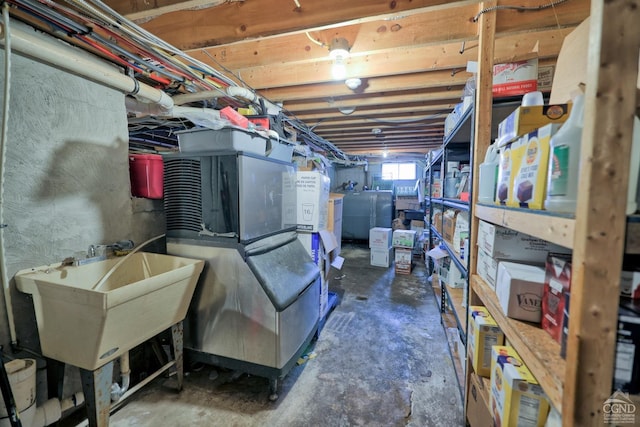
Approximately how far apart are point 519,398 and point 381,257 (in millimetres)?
3938

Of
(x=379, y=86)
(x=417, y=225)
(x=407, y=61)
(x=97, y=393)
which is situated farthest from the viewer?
(x=417, y=225)

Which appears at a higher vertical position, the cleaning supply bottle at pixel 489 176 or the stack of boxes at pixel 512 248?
the cleaning supply bottle at pixel 489 176

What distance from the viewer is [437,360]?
6.82 feet

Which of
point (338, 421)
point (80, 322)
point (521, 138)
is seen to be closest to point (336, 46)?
point (521, 138)

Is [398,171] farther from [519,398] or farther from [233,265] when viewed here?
[519,398]

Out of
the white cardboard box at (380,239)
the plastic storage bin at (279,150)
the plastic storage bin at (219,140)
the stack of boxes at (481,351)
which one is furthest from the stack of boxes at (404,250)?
the plastic storage bin at (219,140)

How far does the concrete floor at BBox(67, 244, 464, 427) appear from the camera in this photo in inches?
60.4

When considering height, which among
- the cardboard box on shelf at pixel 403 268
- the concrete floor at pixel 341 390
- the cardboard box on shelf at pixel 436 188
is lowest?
the concrete floor at pixel 341 390

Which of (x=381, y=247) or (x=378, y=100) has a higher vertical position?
(x=378, y=100)

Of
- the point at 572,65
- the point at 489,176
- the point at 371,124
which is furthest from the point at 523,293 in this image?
the point at 371,124

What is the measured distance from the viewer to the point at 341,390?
177cm

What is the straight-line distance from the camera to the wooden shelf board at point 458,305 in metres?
1.71

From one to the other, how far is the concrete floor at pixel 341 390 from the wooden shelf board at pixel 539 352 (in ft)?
3.29

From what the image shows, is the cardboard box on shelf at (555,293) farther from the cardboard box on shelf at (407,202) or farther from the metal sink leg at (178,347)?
the cardboard box on shelf at (407,202)
